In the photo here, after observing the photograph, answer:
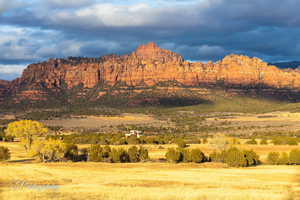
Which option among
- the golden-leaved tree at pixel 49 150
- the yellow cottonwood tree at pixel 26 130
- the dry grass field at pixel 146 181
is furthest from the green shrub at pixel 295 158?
the yellow cottonwood tree at pixel 26 130

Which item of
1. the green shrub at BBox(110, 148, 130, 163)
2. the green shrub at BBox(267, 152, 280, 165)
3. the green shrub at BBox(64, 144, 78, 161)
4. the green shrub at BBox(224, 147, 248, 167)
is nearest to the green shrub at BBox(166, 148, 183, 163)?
the green shrub at BBox(110, 148, 130, 163)

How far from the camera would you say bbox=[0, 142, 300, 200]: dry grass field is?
29.6m

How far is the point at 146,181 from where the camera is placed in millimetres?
37656

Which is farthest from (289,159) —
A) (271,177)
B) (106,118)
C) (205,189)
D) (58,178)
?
(106,118)

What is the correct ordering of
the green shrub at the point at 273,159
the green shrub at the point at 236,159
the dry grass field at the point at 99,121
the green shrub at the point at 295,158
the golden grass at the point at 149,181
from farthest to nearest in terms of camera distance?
the dry grass field at the point at 99,121 < the green shrub at the point at 273,159 < the green shrub at the point at 295,158 < the green shrub at the point at 236,159 < the golden grass at the point at 149,181

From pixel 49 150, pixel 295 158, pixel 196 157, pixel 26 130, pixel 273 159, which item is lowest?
pixel 273 159

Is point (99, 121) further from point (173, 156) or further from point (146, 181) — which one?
point (146, 181)

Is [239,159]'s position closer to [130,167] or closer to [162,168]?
[162,168]

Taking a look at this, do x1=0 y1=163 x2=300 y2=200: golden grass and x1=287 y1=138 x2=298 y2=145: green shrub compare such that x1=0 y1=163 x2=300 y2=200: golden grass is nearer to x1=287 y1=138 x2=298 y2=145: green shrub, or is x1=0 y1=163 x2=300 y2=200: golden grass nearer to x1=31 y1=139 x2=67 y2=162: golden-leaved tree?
x1=31 y1=139 x2=67 y2=162: golden-leaved tree

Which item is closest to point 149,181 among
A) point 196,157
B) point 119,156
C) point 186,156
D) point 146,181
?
point 146,181

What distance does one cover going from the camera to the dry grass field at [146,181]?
1166 inches

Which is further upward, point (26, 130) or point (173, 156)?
point (26, 130)

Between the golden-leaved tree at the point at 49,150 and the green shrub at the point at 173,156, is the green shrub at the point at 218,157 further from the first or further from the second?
the golden-leaved tree at the point at 49,150

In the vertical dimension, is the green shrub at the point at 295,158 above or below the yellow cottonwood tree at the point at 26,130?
below
